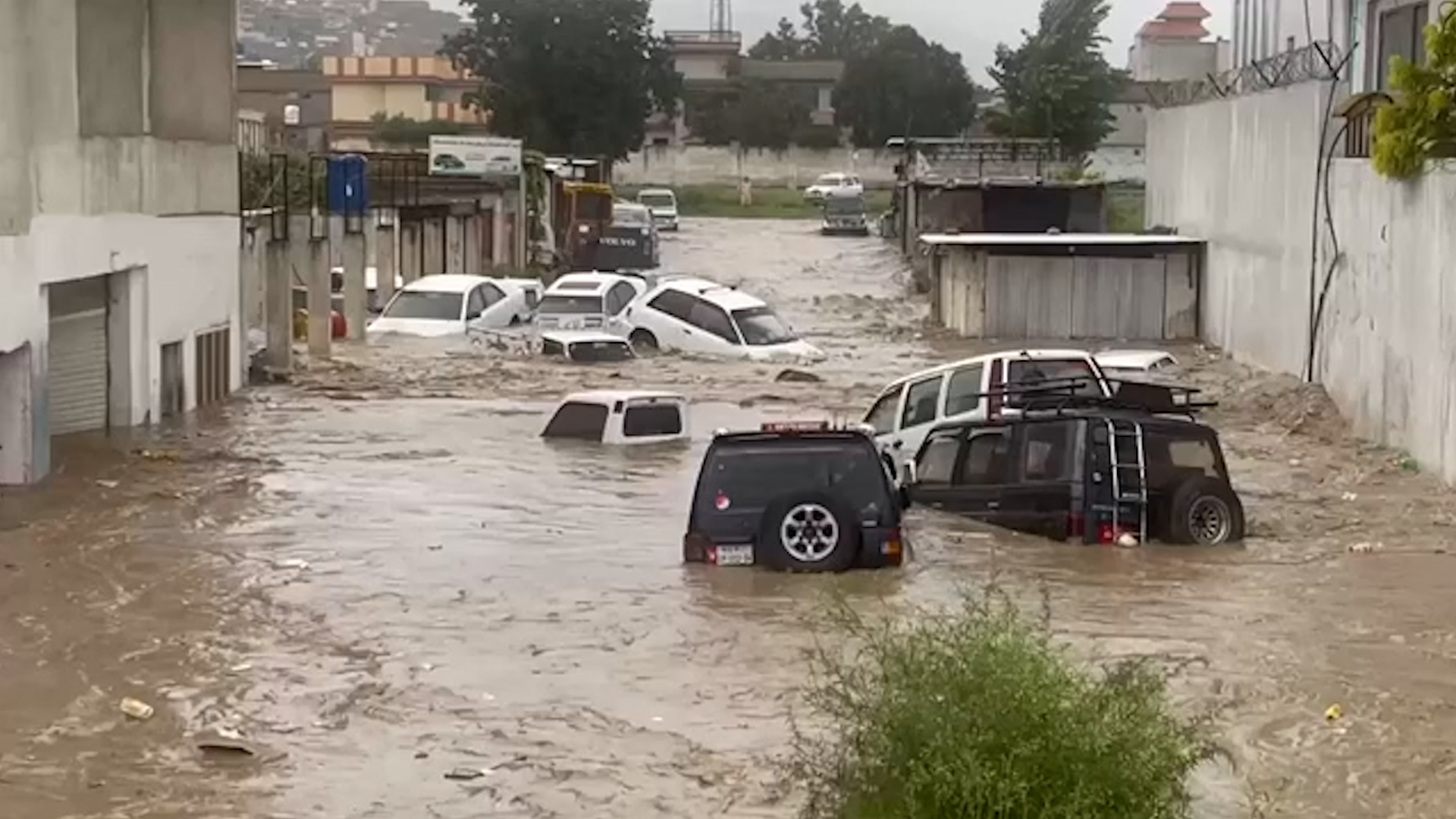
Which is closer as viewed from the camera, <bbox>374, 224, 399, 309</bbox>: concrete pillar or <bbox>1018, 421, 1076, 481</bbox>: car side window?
<bbox>1018, 421, 1076, 481</bbox>: car side window

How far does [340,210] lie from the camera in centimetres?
3656

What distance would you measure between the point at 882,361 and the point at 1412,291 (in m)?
14.5

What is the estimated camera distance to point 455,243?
53.9 m

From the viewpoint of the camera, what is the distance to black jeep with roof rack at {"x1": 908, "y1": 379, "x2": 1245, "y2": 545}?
56.5ft

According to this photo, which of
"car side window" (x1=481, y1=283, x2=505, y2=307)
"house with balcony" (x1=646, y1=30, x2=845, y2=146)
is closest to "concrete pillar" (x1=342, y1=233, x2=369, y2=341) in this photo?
"car side window" (x1=481, y1=283, x2=505, y2=307)

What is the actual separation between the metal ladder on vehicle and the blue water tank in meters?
21.4

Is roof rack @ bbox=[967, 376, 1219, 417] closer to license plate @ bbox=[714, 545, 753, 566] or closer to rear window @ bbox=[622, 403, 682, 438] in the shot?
license plate @ bbox=[714, 545, 753, 566]

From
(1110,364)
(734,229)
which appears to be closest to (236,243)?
(1110,364)

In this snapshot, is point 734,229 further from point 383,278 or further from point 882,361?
point 882,361

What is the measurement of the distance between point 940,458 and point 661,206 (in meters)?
68.4

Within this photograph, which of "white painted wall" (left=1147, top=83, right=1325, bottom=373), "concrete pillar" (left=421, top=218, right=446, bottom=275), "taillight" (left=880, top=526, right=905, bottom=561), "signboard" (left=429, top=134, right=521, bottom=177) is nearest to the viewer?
"taillight" (left=880, top=526, right=905, bottom=561)

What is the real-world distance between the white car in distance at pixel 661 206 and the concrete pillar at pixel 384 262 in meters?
33.6

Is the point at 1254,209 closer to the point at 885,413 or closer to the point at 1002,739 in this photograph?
the point at 885,413

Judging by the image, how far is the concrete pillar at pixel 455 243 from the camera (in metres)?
52.8
